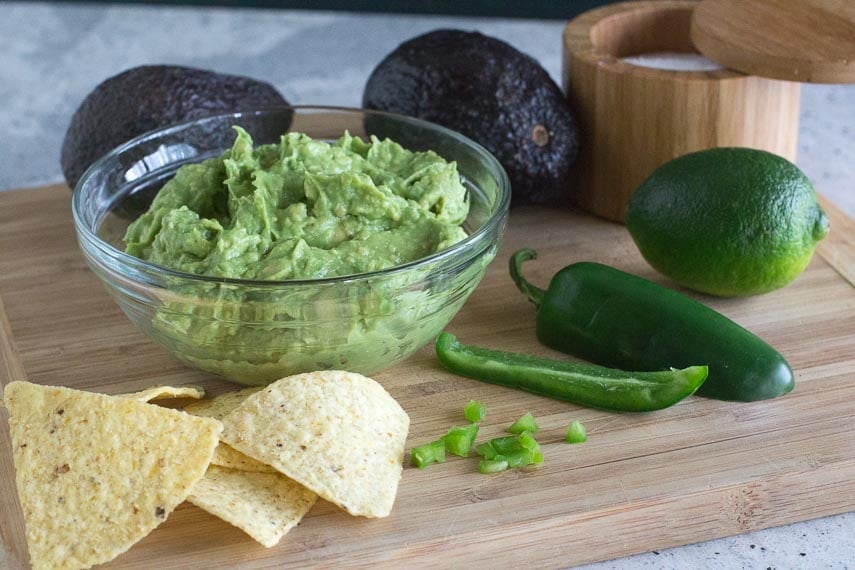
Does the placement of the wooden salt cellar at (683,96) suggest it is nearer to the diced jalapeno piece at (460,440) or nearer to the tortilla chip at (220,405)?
the diced jalapeno piece at (460,440)

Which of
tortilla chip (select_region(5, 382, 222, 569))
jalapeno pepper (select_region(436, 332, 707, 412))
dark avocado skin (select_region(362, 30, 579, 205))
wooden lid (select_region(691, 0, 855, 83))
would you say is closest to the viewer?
tortilla chip (select_region(5, 382, 222, 569))

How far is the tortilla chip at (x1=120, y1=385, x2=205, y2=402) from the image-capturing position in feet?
6.91

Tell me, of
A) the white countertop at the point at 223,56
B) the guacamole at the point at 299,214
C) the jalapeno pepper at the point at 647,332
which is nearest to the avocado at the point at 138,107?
the guacamole at the point at 299,214

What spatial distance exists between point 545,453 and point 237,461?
1.86 ft

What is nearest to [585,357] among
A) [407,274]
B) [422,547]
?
[407,274]

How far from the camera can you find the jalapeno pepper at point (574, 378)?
222 cm

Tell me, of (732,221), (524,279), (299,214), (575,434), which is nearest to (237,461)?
(299,214)

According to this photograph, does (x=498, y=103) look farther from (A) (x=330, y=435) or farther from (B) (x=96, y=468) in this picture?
(B) (x=96, y=468)

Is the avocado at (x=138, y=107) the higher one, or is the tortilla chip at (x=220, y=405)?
the avocado at (x=138, y=107)

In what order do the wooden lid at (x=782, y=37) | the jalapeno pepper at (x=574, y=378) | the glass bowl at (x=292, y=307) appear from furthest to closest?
the wooden lid at (x=782, y=37) → the jalapeno pepper at (x=574, y=378) → the glass bowl at (x=292, y=307)

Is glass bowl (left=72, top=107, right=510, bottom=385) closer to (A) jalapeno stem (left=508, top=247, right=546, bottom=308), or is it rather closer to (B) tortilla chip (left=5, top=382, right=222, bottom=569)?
(A) jalapeno stem (left=508, top=247, right=546, bottom=308)

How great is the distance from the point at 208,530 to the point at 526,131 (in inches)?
53.9

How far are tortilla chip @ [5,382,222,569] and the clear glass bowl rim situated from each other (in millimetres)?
271

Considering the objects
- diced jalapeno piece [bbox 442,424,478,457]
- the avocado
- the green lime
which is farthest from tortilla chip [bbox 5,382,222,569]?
the green lime
